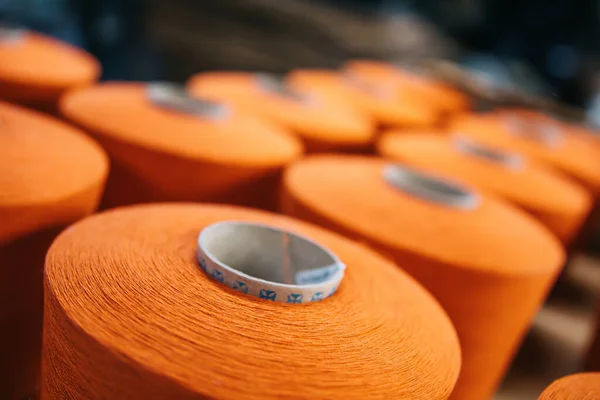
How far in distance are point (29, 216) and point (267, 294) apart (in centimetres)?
54

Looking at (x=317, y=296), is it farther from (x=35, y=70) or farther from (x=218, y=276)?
(x=35, y=70)

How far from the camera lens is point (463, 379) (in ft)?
4.86

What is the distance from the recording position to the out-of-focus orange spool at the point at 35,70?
1.93 meters

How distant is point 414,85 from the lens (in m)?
4.42

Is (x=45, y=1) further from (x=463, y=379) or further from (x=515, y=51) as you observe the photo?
(x=515, y=51)

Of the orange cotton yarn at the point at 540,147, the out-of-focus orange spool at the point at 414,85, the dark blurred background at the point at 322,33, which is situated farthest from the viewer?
the dark blurred background at the point at 322,33

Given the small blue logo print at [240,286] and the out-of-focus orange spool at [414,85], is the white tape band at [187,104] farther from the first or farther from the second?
the out-of-focus orange spool at [414,85]

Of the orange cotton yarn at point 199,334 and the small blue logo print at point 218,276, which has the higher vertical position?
the small blue logo print at point 218,276

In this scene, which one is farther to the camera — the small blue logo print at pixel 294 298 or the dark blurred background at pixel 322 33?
the dark blurred background at pixel 322 33

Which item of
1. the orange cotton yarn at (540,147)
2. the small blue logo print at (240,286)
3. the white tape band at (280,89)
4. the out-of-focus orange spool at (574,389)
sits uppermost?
the white tape band at (280,89)

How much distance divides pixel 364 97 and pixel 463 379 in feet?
7.50

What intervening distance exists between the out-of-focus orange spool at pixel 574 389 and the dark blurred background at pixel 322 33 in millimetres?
4126

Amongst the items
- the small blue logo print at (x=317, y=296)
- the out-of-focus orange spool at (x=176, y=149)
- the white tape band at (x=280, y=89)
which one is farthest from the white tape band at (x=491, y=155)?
the small blue logo print at (x=317, y=296)

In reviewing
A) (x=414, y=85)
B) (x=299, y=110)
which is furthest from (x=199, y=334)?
(x=414, y=85)
